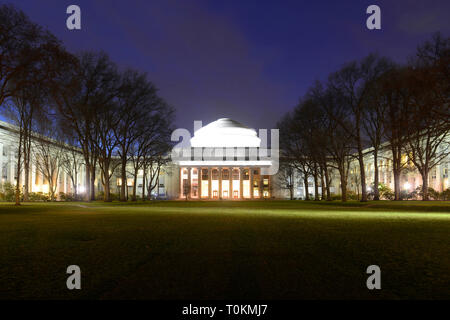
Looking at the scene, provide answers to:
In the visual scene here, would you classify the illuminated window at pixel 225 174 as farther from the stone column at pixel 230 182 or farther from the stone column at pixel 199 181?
the stone column at pixel 199 181

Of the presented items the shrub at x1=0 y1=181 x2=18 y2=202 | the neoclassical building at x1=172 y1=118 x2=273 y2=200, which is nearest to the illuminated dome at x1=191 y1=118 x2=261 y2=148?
the neoclassical building at x1=172 y1=118 x2=273 y2=200

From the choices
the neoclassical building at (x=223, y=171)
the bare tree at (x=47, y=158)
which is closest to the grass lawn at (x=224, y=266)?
the bare tree at (x=47, y=158)

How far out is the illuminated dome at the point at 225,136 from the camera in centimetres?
11879

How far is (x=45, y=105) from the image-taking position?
59.7 feet

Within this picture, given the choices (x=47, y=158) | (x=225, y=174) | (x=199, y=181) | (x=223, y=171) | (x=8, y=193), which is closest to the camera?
(x=8, y=193)

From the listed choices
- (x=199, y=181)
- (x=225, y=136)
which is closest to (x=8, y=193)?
(x=199, y=181)

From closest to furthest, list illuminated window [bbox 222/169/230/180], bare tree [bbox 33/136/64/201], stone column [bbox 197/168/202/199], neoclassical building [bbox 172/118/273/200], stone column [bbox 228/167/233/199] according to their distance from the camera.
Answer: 1. bare tree [bbox 33/136/64/201]
2. stone column [bbox 197/168/202/199]
3. neoclassical building [bbox 172/118/273/200]
4. stone column [bbox 228/167/233/199]
5. illuminated window [bbox 222/169/230/180]

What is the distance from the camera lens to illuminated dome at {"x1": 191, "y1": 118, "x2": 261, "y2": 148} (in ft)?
390

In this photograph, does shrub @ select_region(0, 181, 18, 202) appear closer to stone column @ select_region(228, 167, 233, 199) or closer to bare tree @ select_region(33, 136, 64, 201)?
bare tree @ select_region(33, 136, 64, 201)

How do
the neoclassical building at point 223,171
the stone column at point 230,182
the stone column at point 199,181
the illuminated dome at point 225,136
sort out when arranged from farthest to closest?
the illuminated dome at point 225,136 → the stone column at point 230,182 → the neoclassical building at point 223,171 → the stone column at point 199,181

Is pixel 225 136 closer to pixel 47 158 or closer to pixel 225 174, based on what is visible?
pixel 225 174

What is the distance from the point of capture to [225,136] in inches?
4683
